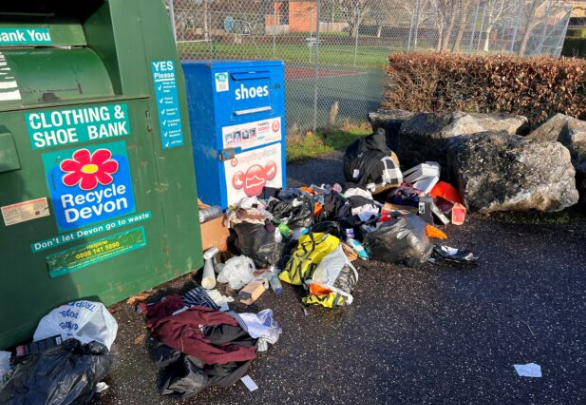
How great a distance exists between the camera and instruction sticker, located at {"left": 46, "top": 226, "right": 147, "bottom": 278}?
2578 millimetres

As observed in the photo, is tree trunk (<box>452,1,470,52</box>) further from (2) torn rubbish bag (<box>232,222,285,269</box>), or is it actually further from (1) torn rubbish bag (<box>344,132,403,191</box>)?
(2) torn rubbish bag (<box>232,222,285,269</box>)

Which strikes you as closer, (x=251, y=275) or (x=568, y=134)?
(x=251, y=275)

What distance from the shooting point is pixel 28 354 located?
2287 millimetres

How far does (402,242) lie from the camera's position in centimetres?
353

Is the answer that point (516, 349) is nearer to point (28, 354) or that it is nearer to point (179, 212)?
point (179, 212)

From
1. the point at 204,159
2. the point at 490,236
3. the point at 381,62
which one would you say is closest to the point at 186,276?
the point at 204,159

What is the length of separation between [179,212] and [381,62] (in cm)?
902

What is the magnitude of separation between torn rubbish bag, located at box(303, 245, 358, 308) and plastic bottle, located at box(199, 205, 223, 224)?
3.69ft

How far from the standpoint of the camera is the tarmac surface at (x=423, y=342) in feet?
7.55

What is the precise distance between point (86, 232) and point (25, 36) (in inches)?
48.4

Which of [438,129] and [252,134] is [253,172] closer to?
[252,134]

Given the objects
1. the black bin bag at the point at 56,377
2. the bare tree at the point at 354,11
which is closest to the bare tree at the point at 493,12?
the bare tree at the point at 354,11

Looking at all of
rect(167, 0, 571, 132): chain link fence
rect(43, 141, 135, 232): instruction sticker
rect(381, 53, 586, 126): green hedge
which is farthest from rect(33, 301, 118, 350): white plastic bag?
rect(381, 53, 586, 126): green hedge

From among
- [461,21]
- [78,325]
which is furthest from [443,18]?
[78,325]
